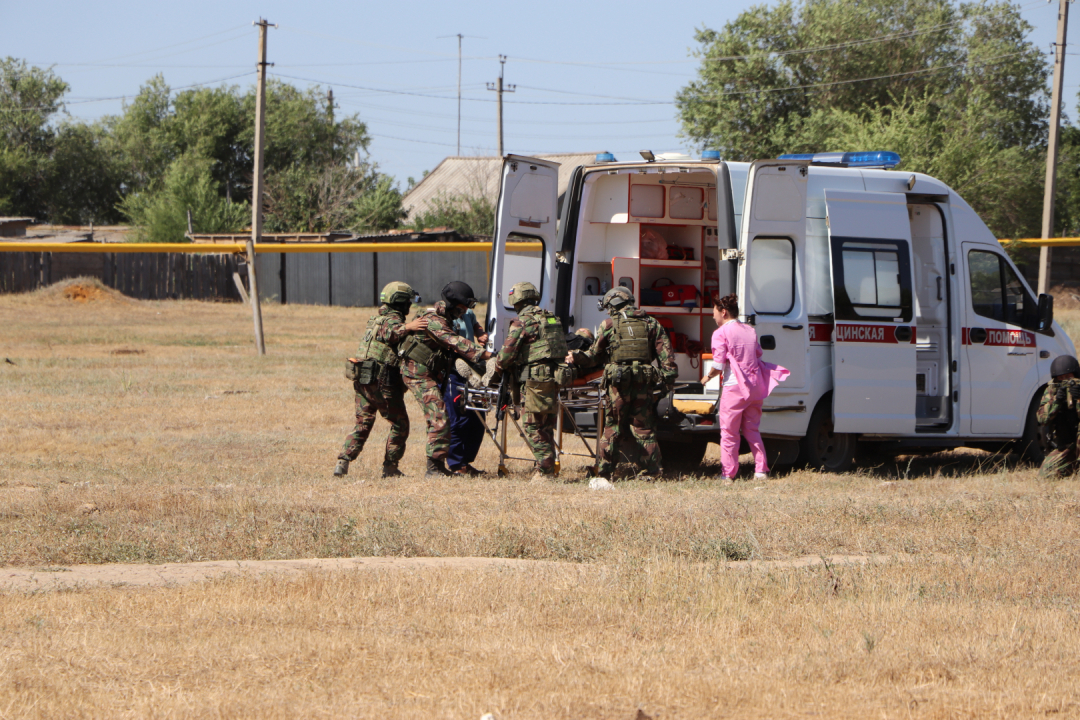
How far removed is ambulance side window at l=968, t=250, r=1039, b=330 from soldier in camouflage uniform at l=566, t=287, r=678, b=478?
119 inches

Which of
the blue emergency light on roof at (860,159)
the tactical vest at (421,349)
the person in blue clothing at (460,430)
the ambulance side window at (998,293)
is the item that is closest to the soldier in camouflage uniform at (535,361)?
the tactical vest at (421,349)

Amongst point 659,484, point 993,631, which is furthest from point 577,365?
point 993,631

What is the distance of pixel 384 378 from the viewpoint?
8.94m

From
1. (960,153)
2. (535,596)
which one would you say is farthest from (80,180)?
(535,596)

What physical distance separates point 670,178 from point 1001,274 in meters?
3.10

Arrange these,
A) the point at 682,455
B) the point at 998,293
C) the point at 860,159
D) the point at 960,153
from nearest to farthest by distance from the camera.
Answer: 1. the point at 860,159
2. the point at 998,293
3. the point at 682,455
4. the point at 960,153

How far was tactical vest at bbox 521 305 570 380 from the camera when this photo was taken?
8.71 m

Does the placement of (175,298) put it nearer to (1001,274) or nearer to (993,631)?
(1001,274)

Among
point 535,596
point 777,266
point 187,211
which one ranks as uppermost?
point 187,211

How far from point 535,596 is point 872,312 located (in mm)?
4988

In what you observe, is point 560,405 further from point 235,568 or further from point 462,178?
point 462,178

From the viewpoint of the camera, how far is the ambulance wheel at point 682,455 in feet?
33.7

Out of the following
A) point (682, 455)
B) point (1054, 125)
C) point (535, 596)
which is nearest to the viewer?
point (535, 596)

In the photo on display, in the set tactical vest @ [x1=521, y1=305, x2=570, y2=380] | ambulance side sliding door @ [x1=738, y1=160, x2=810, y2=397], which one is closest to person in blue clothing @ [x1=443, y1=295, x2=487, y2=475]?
tactical vest @ [x1=521, y1=305, x2=570, y2=380]
